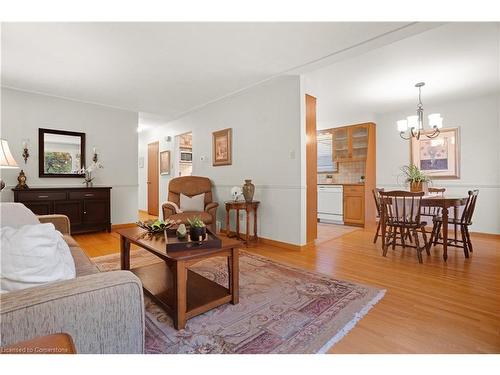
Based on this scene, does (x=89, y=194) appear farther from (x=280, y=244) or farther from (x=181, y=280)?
(x=181, y=280)

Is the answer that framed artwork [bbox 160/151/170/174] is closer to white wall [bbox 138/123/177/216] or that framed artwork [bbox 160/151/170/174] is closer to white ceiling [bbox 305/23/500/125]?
white wall [bbox 138/123/177/216]

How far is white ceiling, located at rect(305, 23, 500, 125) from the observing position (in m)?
2.54

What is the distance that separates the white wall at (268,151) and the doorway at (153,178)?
261 centimetres

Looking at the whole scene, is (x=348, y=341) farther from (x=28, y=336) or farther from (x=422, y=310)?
(x=28, y=336)

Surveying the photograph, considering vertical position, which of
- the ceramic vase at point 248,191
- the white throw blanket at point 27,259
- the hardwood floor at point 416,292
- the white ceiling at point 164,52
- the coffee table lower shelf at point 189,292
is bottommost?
the hardwood floor at point 416,292

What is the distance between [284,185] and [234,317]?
7.05 feet

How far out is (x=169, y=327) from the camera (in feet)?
5.16

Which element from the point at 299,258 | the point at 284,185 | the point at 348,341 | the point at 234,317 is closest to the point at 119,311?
the point at 234,317

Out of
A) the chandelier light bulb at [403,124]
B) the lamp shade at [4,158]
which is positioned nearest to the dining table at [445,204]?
the chandelier light bulb at [403,124]

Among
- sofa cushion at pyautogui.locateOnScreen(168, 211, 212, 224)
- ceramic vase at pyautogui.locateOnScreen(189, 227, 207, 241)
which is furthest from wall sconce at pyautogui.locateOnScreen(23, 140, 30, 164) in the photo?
ceramic vase at pyautogui.locateOnScreen(189, 227, 207, 241)

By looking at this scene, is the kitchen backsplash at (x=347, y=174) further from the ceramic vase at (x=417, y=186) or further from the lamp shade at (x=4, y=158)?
the lamp shade at (x=4, y=158)

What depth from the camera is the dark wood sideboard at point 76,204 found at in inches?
147

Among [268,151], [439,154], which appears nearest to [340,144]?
[439,154]

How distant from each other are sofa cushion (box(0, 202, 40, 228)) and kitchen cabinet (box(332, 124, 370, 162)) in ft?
17.4
